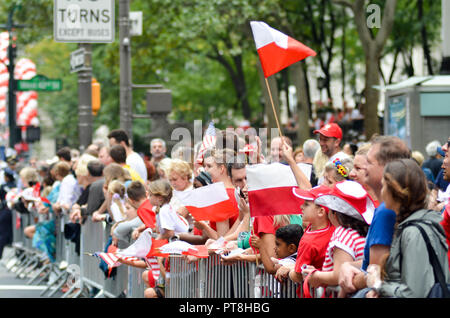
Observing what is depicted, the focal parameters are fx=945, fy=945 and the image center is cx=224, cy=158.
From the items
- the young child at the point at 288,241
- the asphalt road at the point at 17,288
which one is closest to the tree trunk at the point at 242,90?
the asphalt road at the point at 17,288

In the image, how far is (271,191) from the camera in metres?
6.56

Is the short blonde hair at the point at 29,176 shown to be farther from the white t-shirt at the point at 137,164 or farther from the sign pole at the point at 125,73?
the white t-shirt at the point at 137,164

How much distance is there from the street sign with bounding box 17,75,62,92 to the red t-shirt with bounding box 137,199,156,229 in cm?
1173

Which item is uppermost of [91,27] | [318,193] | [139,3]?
[139,3]

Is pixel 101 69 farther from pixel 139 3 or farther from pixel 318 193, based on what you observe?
pixel 318 193

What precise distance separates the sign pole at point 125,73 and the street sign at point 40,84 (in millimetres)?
4044

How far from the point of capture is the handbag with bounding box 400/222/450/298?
4.23m

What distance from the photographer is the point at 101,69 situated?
41.0m

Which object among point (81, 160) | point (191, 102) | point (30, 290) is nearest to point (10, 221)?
point (30, 290)

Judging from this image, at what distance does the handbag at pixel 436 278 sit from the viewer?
423 cm

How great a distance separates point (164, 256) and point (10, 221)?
1021 centimetres

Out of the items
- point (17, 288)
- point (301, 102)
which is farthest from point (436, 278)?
point (301, 102)

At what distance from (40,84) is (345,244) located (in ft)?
54.1

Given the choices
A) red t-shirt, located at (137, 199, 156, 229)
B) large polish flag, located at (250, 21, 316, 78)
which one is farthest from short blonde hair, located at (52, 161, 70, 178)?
large polish flag, located at (250, 21, 316, 78)
